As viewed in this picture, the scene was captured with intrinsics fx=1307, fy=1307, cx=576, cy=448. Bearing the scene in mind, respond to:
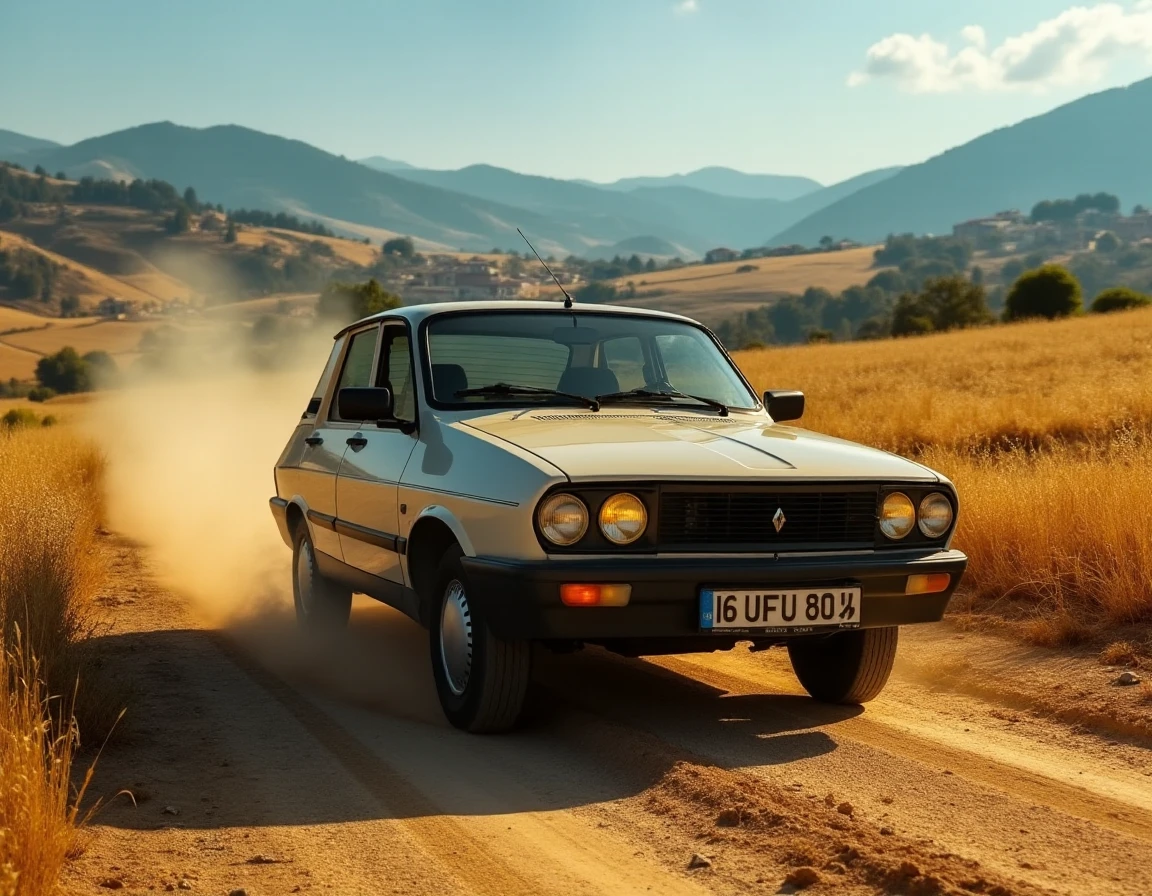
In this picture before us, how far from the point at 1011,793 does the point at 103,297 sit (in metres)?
176

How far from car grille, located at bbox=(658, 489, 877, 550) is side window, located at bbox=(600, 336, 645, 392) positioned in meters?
1.49

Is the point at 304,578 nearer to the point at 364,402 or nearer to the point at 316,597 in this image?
the point at 316,597

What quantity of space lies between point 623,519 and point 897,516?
121 centimetres

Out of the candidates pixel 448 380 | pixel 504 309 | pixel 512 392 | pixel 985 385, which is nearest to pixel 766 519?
pixel 512 392

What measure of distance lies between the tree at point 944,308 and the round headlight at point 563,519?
7113 centimetres

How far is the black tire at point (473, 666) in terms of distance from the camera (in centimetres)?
510

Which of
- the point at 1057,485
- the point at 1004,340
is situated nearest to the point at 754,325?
the point at 1004,340

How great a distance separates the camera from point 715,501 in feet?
16.3

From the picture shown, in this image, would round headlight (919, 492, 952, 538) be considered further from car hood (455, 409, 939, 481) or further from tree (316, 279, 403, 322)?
tree (316, 279, 403, 322)

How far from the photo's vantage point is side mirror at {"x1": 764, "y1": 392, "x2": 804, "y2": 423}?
6.72 meters

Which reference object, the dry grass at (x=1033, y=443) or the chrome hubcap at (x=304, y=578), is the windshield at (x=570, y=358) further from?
the dry grass at (x=1033, y=443)

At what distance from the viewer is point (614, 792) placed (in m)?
4.59

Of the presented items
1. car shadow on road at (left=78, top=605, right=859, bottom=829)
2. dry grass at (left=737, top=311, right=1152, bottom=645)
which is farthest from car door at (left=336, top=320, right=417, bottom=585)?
dry grass at (left=737, top=311, right=1152, bottom=645)

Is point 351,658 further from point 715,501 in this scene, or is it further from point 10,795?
point 10,795
